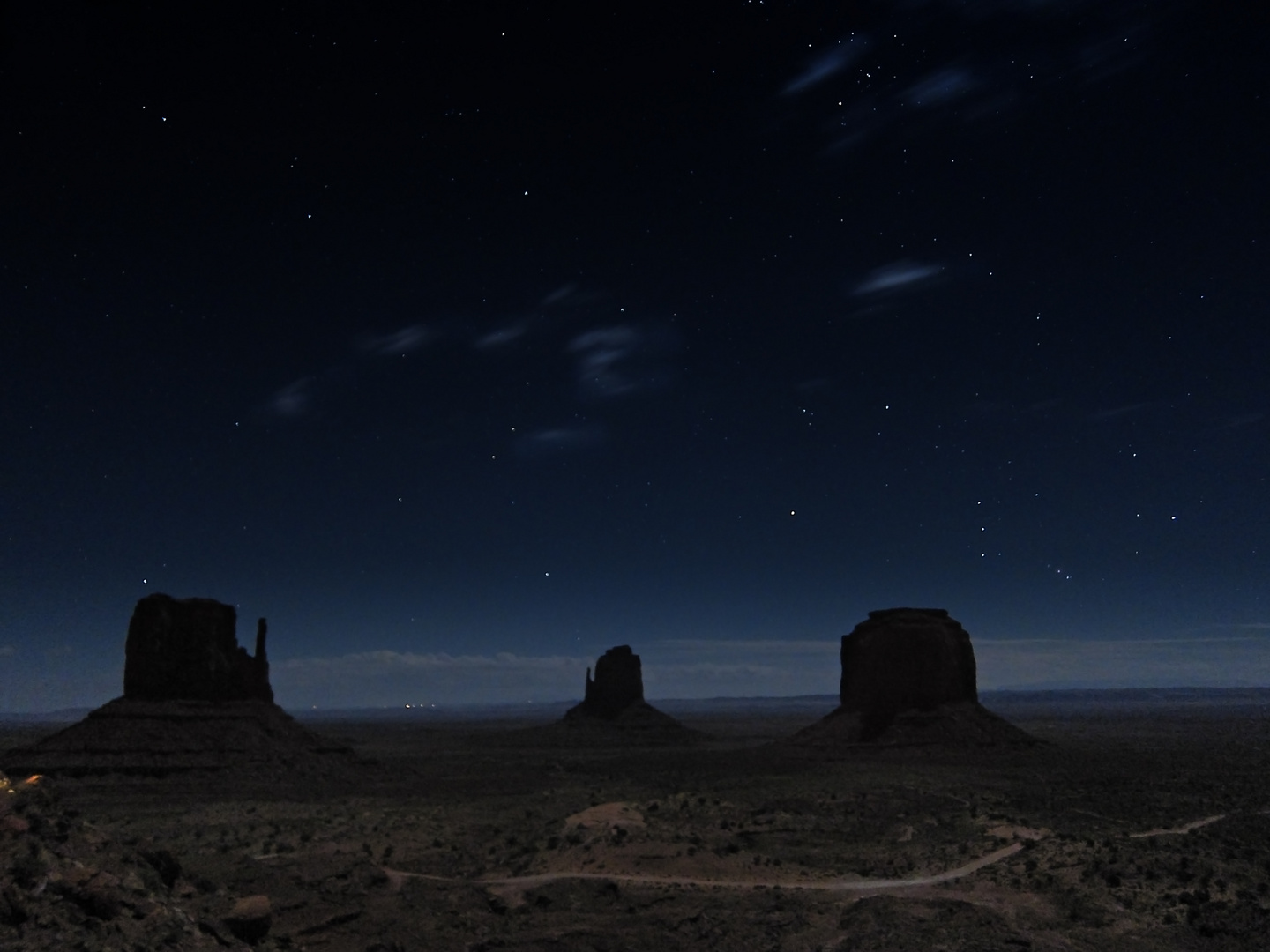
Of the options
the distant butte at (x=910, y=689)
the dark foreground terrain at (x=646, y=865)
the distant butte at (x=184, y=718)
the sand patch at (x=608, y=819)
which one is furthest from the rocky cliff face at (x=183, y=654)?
the distant butte at (x=910, y=689)

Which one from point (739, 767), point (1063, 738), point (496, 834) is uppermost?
point (496, 834)

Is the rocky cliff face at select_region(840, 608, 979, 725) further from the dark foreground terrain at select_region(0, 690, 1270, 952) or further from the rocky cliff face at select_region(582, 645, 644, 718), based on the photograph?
the rocky cliff face at select_region(582, 645, 644, 718)

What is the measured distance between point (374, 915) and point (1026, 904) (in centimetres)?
2044

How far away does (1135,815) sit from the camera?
153ft

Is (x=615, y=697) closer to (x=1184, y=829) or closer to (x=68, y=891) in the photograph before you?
(x=1184, y=829)

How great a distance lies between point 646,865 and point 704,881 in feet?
7.93

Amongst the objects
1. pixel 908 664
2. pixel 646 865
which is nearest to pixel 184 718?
pixel 646 865

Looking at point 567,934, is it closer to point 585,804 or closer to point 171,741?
point 585,804

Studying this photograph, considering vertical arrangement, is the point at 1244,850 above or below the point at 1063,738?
above

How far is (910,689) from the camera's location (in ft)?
309

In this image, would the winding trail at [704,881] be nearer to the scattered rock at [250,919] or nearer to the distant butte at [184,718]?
the scattered rock at [250,919]

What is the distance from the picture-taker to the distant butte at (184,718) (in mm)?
62812

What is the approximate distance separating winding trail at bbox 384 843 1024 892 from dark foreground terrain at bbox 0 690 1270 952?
0.50 ft

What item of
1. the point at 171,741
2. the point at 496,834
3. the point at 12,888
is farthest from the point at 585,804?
the point at 12,888
